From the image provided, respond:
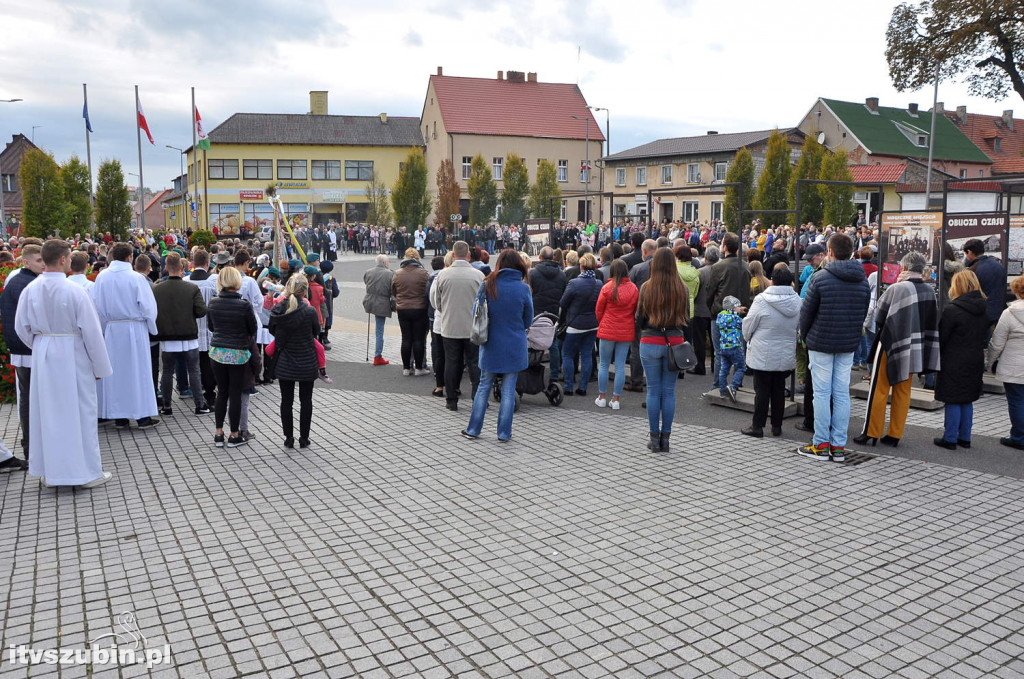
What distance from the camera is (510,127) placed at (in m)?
67.8

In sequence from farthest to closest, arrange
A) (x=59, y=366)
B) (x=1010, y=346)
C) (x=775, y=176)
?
(x=775, y=176) < (x=1010, y=346) < (x=59, y=366)

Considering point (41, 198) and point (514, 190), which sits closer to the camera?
point (41, 198)

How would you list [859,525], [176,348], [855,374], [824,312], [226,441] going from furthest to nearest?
[855,374]
[176,348]
[226,441]
[824,312]
[859,525]

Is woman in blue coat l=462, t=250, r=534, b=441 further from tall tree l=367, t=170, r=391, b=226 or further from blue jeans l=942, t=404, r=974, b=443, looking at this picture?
tall tree l=367, t=170, r=391, b=226

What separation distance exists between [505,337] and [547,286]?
260cm

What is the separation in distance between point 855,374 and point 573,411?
4773mm

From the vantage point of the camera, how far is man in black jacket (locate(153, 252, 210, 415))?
955 cm

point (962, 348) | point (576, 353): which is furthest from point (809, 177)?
point (962, 348)

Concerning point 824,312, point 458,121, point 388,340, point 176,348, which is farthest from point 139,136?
point 824,312

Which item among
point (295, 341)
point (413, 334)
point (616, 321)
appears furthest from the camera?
point (413, 334)

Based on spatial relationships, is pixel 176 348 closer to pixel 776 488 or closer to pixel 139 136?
pixel 776 488

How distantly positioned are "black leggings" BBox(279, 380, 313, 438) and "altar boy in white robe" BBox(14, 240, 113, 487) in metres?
1.76

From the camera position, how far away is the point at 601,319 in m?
10.2

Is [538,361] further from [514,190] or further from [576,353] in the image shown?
[514,190]
